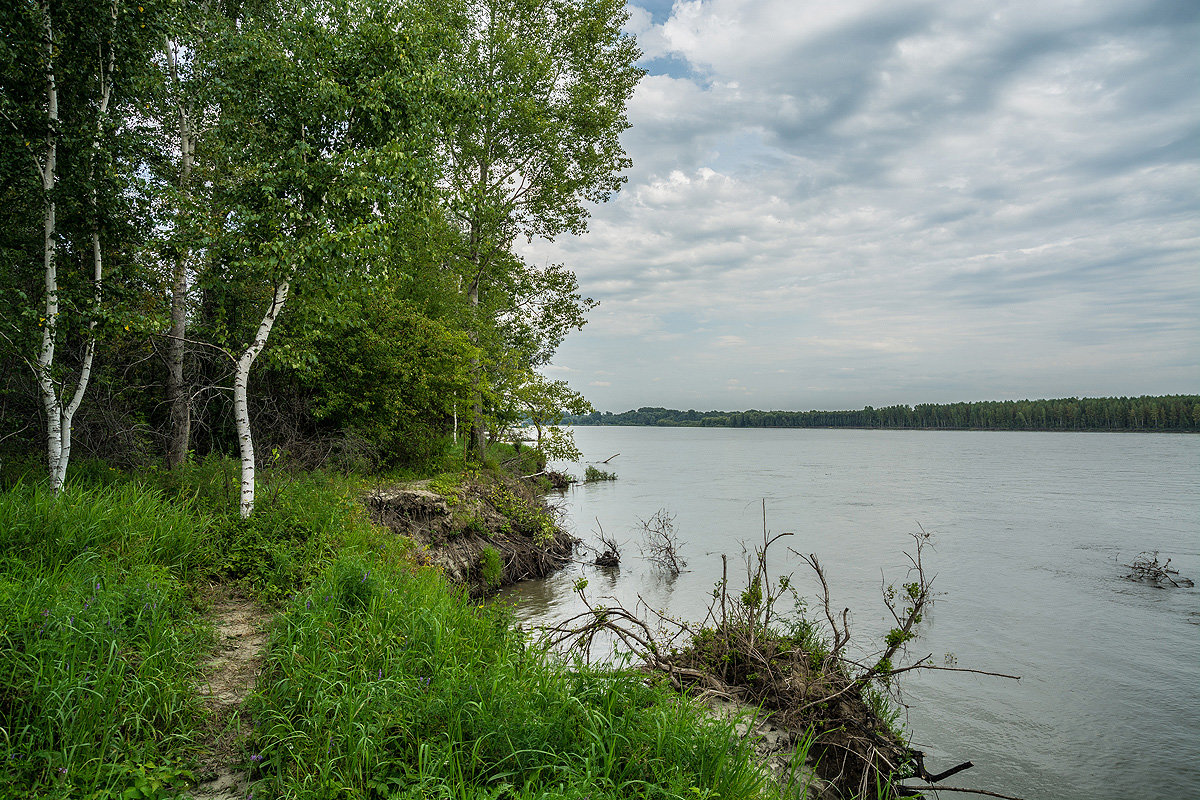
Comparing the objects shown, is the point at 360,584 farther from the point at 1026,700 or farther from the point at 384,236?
the point at 1026,700

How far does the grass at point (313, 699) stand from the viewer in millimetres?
3410

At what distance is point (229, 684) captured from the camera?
15.0 ft

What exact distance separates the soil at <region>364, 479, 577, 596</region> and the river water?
30.5 inches

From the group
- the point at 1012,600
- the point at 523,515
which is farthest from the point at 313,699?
the point at 1012,600

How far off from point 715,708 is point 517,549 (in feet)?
32.7

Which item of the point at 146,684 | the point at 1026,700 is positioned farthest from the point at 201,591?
the point at 1026,700

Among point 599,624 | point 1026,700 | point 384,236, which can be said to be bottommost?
point 1026,700

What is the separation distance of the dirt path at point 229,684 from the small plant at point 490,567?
23.4 feet

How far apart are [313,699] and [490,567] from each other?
31.1 feet

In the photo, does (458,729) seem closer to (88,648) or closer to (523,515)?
(88,648)

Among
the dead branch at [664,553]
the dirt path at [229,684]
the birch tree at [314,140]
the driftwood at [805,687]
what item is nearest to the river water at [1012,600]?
the dead branch at [664,553]

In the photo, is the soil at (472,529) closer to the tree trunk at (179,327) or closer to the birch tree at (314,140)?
the tree trunk at (179,327)

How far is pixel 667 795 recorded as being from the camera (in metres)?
3.46

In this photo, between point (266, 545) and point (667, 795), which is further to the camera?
point (266, 545)
